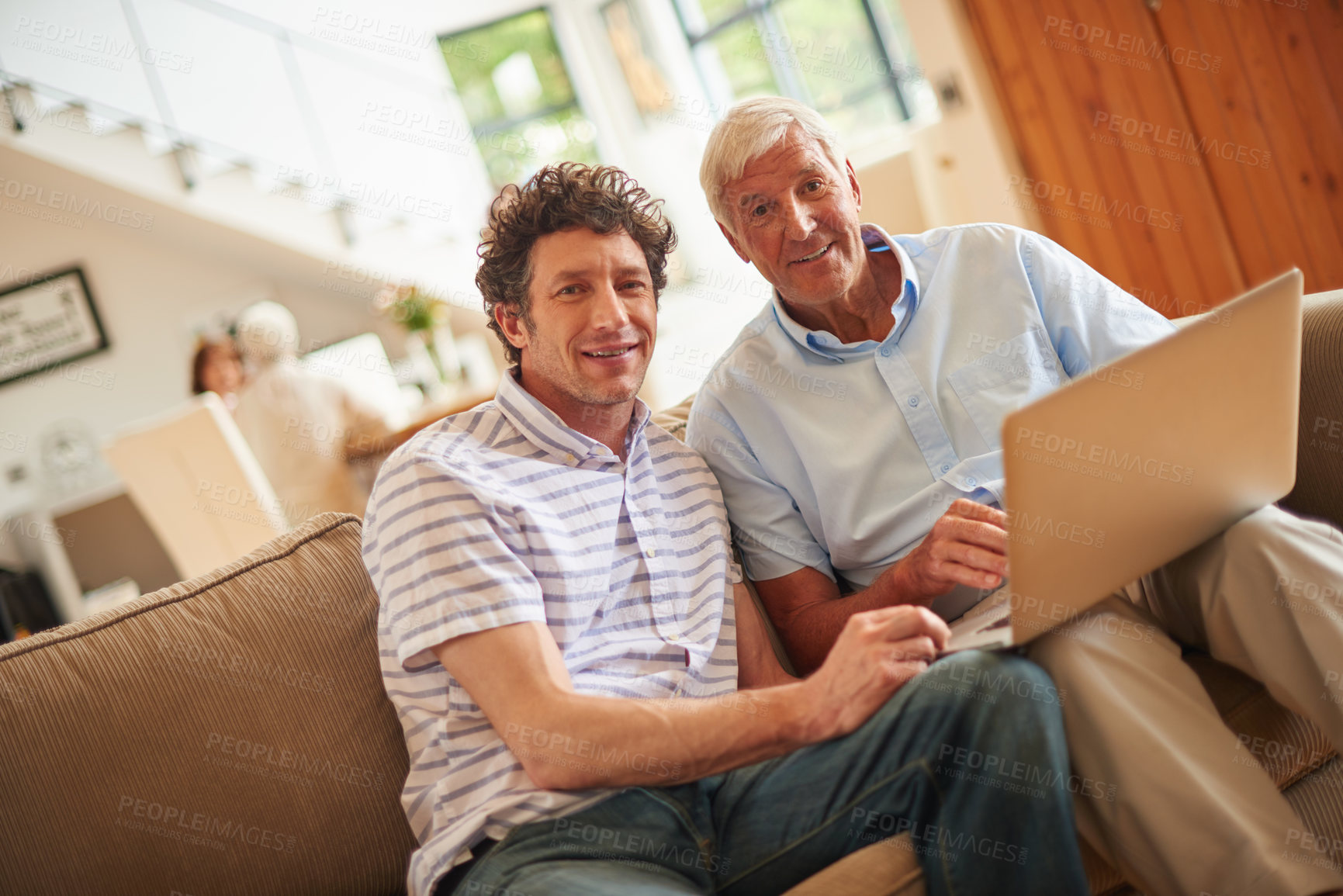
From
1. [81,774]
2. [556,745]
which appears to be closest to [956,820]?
[556,745]

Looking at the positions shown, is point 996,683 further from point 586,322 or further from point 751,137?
point 751,137

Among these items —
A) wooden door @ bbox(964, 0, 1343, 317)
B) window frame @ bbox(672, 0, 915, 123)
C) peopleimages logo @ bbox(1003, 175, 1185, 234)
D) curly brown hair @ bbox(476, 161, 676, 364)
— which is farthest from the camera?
window frame @ bbox(672, 0, 915, 123)

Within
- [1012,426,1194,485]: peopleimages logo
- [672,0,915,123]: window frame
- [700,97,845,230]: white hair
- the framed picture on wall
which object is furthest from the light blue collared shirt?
the framed picture on wall

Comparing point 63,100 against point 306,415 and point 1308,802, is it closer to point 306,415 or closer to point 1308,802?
point 306,415

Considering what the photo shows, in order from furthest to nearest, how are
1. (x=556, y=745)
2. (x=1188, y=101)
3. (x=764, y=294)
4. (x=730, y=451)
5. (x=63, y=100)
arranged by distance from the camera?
(x=764, y=294)
(x=63, y=100)
(x=1188, y=101)
(x=730, y=451)
(x=556, y=745)

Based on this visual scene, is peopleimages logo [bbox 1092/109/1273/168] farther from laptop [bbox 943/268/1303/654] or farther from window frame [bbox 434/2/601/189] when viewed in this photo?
window frame [bbox 434/2/601/189]

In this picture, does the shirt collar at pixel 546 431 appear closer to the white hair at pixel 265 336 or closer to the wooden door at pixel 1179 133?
the wooden door at pixel 1179 133

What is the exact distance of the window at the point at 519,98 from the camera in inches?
273

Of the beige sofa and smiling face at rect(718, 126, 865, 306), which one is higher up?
smiling face at rect(718, 126, 865, 306)

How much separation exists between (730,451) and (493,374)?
4139mm

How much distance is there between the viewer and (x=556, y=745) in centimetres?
105

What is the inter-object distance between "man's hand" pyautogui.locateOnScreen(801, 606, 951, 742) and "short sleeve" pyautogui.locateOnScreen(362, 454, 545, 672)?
1.10 ft

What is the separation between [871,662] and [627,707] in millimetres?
265

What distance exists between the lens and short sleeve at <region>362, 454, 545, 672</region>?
1095mm
